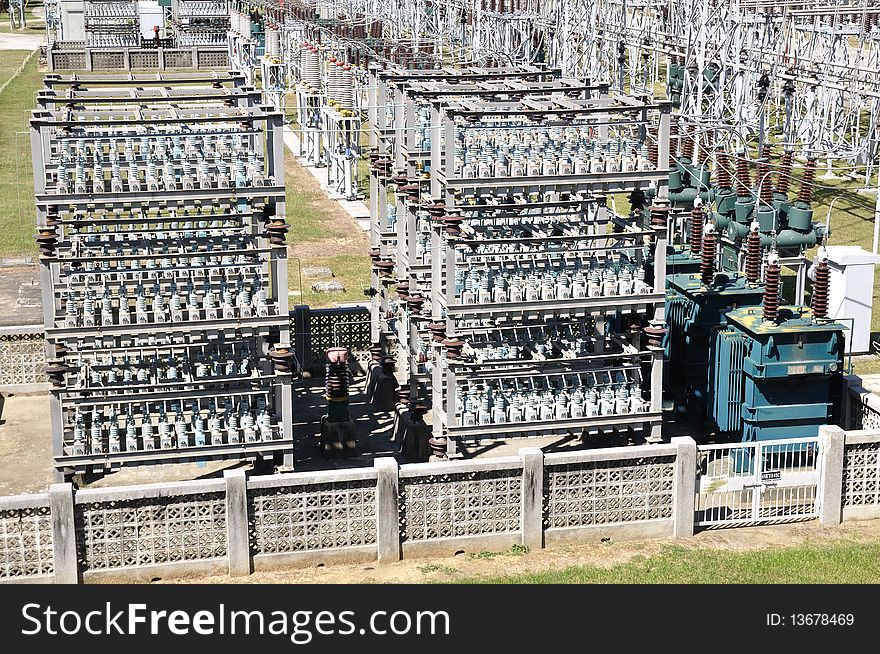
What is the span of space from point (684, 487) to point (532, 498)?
187 centimetres

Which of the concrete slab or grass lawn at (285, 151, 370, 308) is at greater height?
grass lawn at (285, 151, 370, 308)

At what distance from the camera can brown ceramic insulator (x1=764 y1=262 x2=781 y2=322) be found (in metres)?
18.5

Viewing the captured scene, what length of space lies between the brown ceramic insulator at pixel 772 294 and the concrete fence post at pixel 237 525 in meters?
7.51

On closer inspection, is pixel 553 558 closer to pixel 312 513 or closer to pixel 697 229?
pixel 312 513

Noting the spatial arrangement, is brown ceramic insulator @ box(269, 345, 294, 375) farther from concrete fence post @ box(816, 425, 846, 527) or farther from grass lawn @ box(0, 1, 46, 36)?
grass lawn @ box(0, 1, 46, 36)

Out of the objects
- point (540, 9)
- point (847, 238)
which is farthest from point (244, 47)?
point (847, 238)

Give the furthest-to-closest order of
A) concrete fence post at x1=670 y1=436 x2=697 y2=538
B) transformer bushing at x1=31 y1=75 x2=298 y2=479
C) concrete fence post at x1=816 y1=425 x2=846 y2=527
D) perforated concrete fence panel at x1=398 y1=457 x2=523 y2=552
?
transformer bushing at x1=31 y1=75 x2=298 y2=479
concrete fence post at x1=816 y1=425 x2=846 y2=527
concrete fence post at x1=670 y1=436 x2=697 y2=538
perforated concrete fence panel at x1=398 y1=457 x2=523 y2=552

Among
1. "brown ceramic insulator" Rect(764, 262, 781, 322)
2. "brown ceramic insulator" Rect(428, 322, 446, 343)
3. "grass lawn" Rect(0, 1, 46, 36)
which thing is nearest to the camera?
"brown ceramic insulator" Rect(428, 322, 446, 343)

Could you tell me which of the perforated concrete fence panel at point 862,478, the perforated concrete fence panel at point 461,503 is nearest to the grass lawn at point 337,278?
the perforated concrete fence panel at point 461,503

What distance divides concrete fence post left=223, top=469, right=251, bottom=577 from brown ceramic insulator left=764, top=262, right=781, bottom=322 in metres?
7.51

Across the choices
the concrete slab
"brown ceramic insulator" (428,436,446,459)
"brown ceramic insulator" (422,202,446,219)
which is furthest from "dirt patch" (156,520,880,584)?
the concrete slab

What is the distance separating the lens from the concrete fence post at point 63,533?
580 inches

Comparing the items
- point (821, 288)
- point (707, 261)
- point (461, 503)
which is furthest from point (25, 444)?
point (821, 288)

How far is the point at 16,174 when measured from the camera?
43.2m
